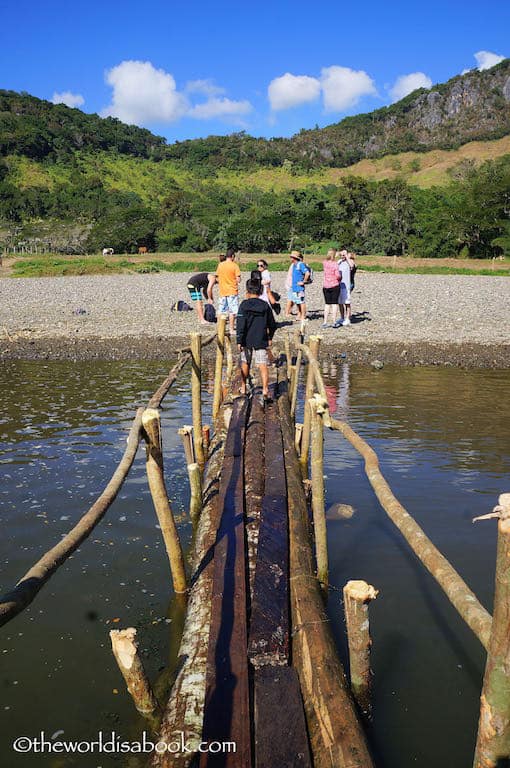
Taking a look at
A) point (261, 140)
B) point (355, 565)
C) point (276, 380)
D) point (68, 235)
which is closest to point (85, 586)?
point (355, 565)

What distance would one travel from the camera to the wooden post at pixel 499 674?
1.65 meters

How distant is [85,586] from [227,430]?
2516mm

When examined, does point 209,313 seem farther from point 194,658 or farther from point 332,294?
point 194,658

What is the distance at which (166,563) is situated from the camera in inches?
195

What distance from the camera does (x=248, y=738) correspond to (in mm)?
2352

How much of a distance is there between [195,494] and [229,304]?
21.8ft

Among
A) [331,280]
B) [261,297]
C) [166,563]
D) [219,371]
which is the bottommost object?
[166,563]

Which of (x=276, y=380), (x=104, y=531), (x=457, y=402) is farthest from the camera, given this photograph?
(x=457, y=402)

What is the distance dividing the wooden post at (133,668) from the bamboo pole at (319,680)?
74 centimetres

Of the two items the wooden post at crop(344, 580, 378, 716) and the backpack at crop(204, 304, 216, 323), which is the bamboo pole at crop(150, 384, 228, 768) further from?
the backpack at crop(204, 304, 216, 323)

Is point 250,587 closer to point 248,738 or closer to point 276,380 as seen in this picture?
point 248,738

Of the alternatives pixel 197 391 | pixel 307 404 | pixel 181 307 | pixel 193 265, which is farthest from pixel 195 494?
pixel 193 265

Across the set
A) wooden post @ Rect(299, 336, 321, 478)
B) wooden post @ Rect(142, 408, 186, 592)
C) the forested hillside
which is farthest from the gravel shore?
the forested hillside

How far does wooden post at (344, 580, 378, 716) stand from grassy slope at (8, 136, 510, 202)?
260 ft
